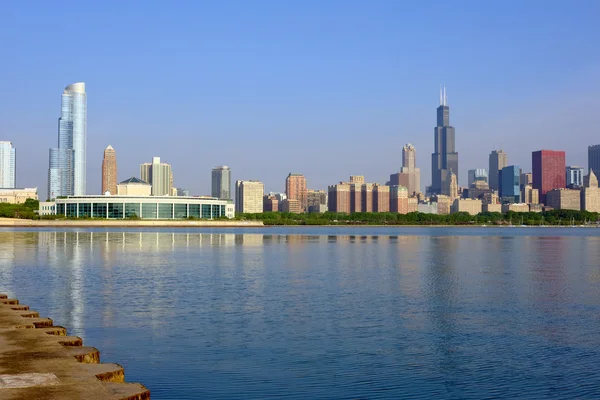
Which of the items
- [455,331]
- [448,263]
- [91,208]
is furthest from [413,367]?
[91,208]

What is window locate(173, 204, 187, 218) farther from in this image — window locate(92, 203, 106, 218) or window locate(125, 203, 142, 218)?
window locate(92, 203, 106, 218)

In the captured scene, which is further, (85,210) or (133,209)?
(85,210)

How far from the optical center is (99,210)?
190875 mm

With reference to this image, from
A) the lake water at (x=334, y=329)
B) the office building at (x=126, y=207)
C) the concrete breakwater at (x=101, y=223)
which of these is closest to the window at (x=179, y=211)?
the office building at (x=126, y=207)

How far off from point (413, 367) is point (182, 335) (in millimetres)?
7433

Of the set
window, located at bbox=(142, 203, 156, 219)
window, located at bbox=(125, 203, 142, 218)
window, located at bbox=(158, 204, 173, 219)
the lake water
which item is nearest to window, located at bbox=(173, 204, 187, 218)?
window, located at bbox=(158, 204, 173, 219)

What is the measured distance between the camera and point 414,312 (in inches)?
1017

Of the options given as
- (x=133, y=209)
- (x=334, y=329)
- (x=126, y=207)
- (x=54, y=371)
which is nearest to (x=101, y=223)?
(x=126, y=207)

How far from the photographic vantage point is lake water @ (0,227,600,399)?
614 inches

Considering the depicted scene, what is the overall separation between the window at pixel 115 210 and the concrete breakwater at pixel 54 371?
585ft

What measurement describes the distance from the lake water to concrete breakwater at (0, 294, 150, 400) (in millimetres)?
2066

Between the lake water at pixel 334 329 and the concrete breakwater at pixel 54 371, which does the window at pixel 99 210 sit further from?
the concrete breakwater at pixel 54 371

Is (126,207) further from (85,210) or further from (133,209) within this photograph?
(85,210)

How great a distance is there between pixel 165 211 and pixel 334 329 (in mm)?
176870
